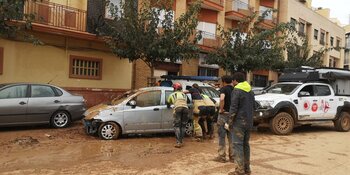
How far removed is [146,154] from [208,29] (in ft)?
58.5

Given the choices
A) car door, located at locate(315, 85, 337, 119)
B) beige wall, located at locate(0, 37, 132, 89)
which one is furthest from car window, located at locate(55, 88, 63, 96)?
car door, located at locate(315, 85, 337, 119)

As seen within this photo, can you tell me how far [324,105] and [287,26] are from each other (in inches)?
244

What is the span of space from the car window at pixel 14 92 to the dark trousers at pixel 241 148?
289 inches

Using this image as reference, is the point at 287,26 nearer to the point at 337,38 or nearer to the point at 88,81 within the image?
the point at 88,81

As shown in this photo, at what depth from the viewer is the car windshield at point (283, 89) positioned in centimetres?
1300

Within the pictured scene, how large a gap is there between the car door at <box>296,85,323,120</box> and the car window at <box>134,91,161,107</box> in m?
5.02

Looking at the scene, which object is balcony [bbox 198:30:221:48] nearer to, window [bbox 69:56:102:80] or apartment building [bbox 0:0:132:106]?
apartment building [bbox 0:0:132:106]

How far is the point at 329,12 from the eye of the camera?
51.4m

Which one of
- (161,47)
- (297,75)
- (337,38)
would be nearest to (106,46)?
(161,47)

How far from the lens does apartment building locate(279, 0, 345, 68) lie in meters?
33.7

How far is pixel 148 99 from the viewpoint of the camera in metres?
10.7

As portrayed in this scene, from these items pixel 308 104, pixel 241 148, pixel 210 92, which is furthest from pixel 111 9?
pixel 241 148

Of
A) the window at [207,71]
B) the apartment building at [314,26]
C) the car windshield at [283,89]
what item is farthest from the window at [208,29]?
the car windshield at [283,89]

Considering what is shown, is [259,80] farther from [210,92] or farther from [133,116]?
[133,116]
